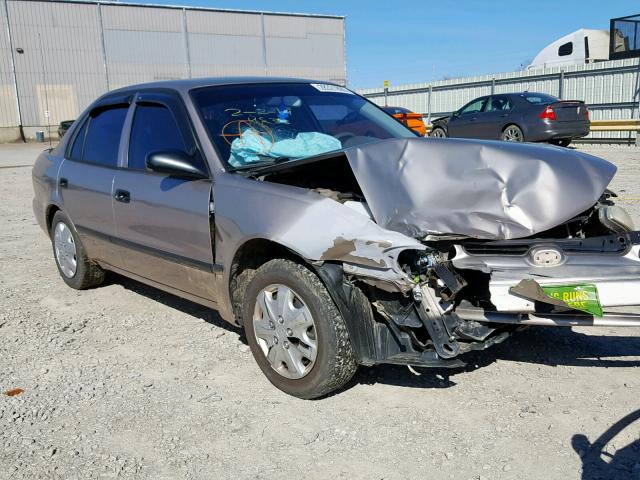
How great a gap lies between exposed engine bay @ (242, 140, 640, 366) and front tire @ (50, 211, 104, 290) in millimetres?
2807

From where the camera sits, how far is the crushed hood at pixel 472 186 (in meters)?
3.07

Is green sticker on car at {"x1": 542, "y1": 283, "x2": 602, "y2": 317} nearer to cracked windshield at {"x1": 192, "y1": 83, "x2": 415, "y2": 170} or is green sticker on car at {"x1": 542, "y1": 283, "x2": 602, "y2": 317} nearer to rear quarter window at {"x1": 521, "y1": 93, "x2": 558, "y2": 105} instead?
cracked windshield at {"x1": 192, "y1": 83, "x2": 415, "y2": 170}

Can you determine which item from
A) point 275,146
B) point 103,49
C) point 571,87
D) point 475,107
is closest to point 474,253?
point 275,146

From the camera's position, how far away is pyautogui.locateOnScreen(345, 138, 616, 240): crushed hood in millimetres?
3066

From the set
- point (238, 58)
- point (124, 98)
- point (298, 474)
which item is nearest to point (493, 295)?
point (298, 474)

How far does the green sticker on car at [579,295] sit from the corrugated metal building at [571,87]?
57.6 feet

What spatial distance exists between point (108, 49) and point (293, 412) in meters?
38.2

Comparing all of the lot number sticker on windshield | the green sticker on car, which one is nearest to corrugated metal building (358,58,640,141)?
the lot number sticker on windshield

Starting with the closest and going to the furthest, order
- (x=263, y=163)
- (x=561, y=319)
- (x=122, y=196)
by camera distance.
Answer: (x=561, y=319)
(x=263, y=163)
(x=122, y=196)

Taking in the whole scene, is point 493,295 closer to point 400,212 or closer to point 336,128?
point 400,212

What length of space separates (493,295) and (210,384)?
5.57 feet

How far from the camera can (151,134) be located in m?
4.37

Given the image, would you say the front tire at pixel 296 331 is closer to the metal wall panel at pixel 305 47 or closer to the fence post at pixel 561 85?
the fence post at pixel 561 85

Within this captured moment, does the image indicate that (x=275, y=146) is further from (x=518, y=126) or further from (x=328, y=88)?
(x=518, y=126)
